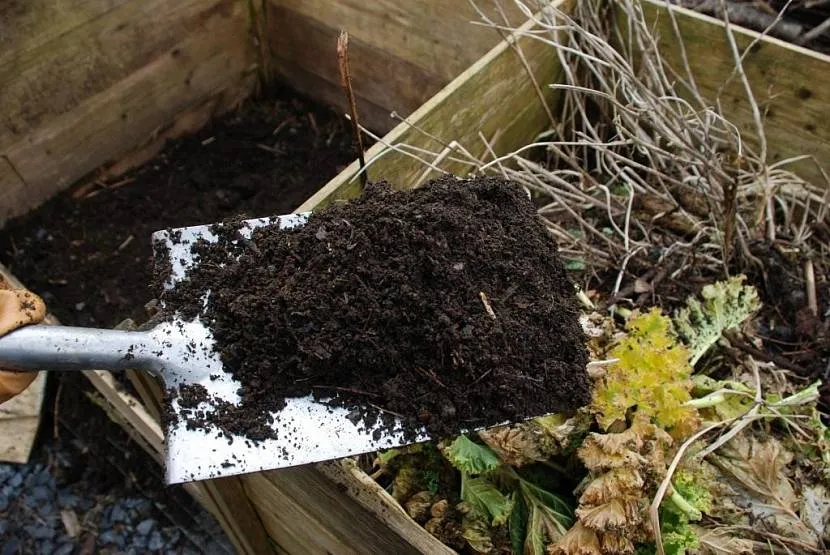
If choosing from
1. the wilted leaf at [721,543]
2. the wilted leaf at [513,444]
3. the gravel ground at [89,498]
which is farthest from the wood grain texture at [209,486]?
the wilted leaf at [721,543]

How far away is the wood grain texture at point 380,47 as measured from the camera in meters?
2.25

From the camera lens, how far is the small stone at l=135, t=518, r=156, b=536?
6.96ft

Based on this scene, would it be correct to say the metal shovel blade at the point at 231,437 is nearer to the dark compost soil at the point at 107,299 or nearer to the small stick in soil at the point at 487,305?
the small stick in soil at the point at 487,305

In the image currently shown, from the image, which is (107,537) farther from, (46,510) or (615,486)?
(615,486)

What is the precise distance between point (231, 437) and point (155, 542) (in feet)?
4.50

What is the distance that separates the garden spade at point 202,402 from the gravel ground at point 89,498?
1288 mm

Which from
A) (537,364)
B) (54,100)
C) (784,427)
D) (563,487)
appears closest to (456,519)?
(563,487)

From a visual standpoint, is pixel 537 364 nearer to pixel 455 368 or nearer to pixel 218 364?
pixel 455 368

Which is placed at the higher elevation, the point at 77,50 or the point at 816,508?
the point at 77,50

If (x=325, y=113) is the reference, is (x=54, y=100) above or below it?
above

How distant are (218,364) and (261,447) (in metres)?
0.15

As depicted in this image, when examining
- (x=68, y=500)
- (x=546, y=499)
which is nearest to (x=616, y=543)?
(x=546, y=499)

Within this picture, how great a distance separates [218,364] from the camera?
3.41ft

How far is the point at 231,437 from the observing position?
3.26 ft
